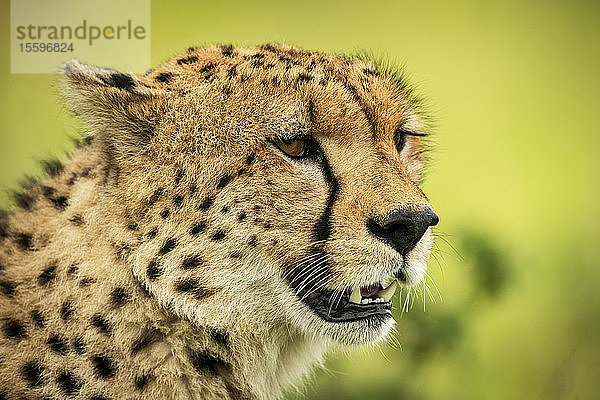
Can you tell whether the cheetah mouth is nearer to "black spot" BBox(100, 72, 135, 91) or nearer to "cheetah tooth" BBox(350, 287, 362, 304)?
"cheetah tooth" BBox(350, 287, 362, 304)

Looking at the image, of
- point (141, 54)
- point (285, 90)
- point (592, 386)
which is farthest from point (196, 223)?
point (592, 386)

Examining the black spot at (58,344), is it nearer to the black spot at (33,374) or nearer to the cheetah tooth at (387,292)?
the black spot at (33,374)

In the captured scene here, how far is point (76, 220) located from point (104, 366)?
0.36 meters

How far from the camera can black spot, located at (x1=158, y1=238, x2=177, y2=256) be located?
193 centimetres

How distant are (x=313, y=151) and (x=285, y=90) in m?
0.17

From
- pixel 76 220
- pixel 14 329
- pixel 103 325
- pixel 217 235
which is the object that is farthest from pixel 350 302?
pixel 14 329

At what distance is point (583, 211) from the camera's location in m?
4.12

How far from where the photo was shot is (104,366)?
1944mm

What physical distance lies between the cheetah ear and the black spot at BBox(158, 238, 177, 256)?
24cm

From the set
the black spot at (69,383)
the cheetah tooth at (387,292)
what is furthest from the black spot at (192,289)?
the cheetah tooth at (387,292)

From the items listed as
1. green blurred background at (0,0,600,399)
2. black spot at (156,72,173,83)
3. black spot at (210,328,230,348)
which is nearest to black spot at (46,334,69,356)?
black spot at (210,328,230,348)

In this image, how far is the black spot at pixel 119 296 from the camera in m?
1.96

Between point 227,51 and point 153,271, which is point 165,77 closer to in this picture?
point 227,51

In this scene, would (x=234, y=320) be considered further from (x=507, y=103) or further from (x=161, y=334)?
(x=507, y=103)
